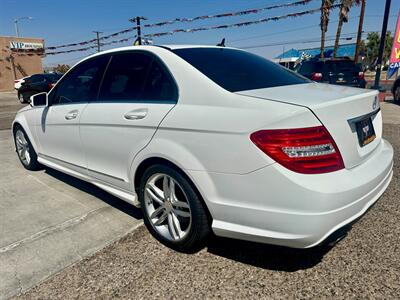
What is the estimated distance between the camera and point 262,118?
1.91 metres

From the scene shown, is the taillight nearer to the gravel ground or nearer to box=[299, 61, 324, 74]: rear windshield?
box=[299, 61, 324, 74]: rear windshield

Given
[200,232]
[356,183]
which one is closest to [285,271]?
[200,232]

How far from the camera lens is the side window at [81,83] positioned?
10.7ft

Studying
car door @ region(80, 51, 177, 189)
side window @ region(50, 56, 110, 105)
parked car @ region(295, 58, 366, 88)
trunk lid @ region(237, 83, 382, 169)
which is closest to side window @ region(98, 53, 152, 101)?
car door @ region(80, 51, 177, 189)

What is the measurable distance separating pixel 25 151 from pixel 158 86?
10.8 ft

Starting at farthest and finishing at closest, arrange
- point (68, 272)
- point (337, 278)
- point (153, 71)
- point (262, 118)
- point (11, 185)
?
point (11, 185)
point (153, 71)
point (68, 272)
point (337, 278)
point (262, 118)

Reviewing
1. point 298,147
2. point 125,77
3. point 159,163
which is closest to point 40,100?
point 125,77

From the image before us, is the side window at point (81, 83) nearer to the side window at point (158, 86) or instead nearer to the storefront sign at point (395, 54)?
the side window at point (158, 86)

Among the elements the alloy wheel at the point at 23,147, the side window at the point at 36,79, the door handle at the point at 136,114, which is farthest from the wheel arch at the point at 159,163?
the side window at the point at 36,79

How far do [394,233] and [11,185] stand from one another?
4.50 metres

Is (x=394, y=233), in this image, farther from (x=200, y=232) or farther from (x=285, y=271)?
(x=200, y=232)

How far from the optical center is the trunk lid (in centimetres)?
196

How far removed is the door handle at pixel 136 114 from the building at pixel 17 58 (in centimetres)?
3686

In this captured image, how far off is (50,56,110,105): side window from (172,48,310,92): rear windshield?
103cm
